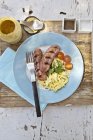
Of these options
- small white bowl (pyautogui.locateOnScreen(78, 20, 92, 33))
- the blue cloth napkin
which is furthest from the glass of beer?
small white bowl (pyautogui.locateOnScreen(78, 20, 92, 33))

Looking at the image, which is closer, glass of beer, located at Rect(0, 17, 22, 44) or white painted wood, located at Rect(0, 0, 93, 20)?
glass of beer, located at Rect(0, 17, 22, 44)

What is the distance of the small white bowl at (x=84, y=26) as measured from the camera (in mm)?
952

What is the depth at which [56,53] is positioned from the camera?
95 centimetres

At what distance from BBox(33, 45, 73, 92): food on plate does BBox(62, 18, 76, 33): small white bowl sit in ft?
0.19

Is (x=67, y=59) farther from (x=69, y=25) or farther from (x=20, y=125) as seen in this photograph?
(x=20, y=125)

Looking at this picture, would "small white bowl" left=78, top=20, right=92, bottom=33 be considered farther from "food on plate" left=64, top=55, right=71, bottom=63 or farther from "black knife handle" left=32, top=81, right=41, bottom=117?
"black knife handle" left=32, top=81, right=41, bottom=117

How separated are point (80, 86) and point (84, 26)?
0.57 ft

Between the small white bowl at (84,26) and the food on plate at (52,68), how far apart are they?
0.09 meters

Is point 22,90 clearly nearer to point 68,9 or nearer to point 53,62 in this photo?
point 53,62

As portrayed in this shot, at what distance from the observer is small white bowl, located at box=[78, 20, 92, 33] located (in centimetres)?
95

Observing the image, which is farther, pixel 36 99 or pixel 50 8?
pixel 50 8

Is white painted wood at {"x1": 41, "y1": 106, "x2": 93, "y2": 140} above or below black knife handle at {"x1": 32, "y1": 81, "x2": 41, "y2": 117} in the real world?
below

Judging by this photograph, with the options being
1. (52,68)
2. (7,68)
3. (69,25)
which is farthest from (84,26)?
(7,68)

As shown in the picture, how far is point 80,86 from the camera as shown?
0.94 m
